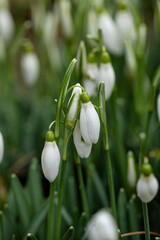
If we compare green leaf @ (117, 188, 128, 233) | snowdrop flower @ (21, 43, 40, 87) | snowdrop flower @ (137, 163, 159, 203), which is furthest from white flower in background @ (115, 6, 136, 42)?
snowdrop flower @ (137, 163, 159, 203)

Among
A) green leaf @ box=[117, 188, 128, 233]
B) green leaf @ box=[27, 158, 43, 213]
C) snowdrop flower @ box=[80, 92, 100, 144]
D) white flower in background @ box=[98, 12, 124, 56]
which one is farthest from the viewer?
white flower in background @ box=[98, 12, 124, 56]

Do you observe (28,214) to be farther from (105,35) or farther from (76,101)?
(105,35)

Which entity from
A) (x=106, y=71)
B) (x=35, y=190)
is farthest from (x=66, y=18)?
(x=35, y=190)

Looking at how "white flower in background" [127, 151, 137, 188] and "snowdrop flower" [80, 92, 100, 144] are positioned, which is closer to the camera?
"snowdrop flower" [80, 92, 100, 144]

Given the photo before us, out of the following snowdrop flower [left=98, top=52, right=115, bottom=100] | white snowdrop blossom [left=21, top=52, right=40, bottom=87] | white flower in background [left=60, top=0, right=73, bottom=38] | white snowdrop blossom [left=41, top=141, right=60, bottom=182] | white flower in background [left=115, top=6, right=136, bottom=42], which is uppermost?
white flower in background [left=60, top=0, right=73, bottom=38]

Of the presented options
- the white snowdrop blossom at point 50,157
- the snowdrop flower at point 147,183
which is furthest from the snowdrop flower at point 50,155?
the snowdrop flower at point 147,183

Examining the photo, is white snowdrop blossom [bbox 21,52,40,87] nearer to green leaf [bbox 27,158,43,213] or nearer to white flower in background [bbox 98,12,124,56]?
white flower in background [bbox 98,12,124,56]

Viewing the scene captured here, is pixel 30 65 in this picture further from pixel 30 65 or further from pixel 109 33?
pixel 109 33
